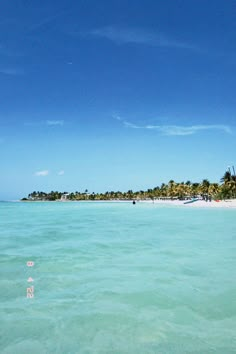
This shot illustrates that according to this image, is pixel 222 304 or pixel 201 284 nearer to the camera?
pixel 222 304

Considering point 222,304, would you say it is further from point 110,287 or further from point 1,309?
point 1,309

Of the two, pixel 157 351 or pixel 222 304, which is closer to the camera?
pixel 157 351

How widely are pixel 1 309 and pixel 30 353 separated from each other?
8.92ft

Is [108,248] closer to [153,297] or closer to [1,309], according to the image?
[153,297]

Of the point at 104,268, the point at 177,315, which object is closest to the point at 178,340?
the point at 177,315

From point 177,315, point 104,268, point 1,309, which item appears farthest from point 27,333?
point 104,268

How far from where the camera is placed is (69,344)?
6449mm

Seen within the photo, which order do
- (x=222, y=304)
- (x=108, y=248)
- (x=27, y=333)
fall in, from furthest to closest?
(x=108, y=248) < (x=222, y=304) < (x=27, y=333)

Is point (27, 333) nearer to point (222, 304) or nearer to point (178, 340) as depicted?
point (178, 340)

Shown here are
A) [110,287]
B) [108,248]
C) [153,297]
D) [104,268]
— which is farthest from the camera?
[108,248]

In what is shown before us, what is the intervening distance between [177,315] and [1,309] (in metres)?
4.21

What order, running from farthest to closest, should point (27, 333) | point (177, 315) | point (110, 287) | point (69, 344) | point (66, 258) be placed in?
point (66, 258) → point (110, 287) → point (177, 315) → point (27, 333) → point (69, 344)

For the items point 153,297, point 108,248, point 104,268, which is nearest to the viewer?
point 153,297

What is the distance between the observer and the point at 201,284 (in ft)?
35.6
